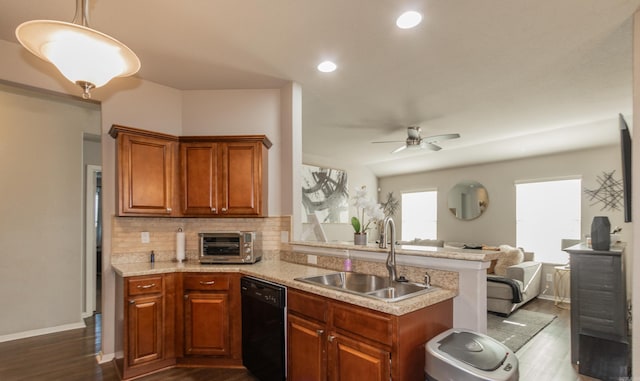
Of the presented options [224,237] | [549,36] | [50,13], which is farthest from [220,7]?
[549,36]

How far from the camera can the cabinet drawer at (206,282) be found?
2.85 meters

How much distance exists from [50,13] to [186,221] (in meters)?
2.10

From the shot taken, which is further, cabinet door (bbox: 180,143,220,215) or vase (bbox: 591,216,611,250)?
cabinet door (bbox: 180,143,220,215)

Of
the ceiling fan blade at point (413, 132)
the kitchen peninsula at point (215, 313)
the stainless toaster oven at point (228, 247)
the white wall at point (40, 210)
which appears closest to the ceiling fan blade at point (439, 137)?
the ceiling fan blade at point (413, 132)

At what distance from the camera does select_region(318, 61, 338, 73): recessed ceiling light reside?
297 cm

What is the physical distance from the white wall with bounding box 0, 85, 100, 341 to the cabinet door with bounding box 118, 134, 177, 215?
3.09 ft

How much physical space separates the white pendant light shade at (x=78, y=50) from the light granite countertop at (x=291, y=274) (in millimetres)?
1639

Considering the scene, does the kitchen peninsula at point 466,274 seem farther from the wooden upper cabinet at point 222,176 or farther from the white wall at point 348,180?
the white wall at point 348,180

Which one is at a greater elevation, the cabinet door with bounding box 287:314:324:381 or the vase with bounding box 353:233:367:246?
the vase with bounding box 353:233:367:246

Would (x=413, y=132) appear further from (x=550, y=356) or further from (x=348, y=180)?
(x=348, y=180)

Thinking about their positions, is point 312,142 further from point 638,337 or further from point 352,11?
point 638,337

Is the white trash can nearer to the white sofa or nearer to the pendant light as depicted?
the pendant light

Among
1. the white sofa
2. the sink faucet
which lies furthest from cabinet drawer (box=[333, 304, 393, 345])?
the white sofa

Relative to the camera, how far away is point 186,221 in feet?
11.7
